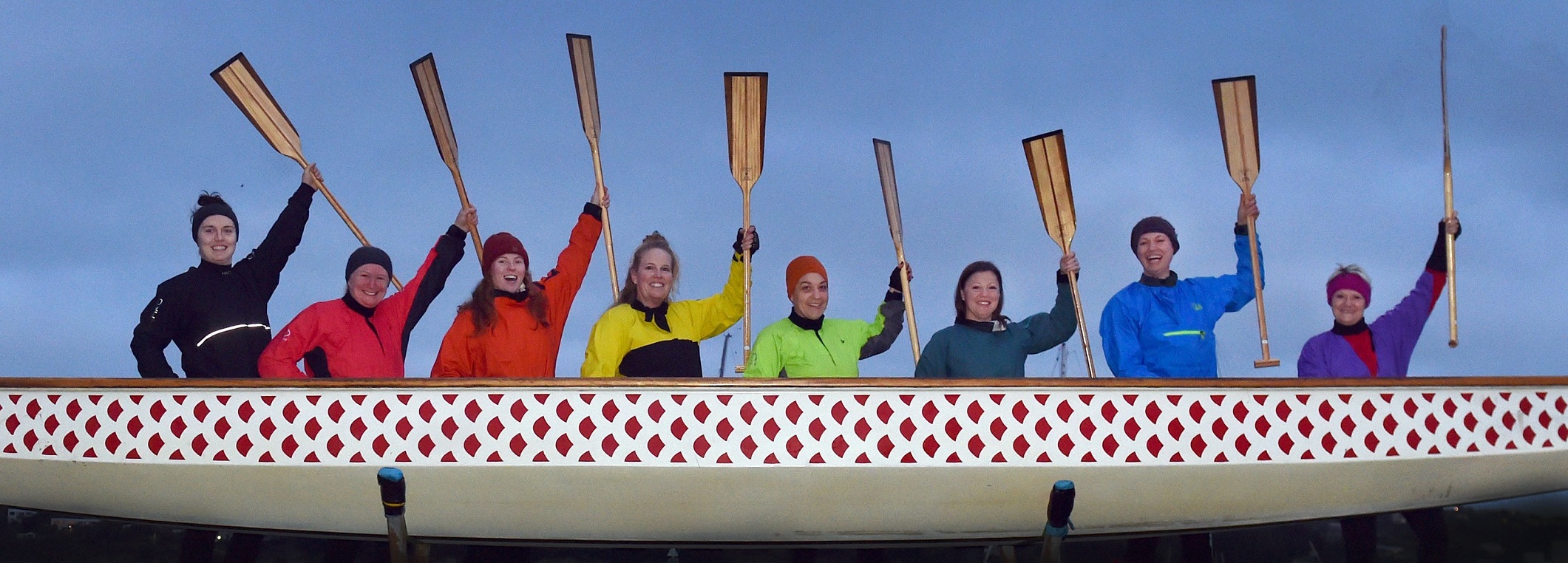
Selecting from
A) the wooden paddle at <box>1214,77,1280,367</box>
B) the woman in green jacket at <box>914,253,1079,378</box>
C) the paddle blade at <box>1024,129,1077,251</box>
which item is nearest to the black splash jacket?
the woman in green jacket at <box>914,253,1079,378</box>

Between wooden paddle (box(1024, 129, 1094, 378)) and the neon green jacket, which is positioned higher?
→ wooden paddle (box(1024, 129, 1094, 378))

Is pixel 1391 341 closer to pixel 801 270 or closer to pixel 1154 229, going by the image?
pixel 1154 229

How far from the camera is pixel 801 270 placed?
16.3ft

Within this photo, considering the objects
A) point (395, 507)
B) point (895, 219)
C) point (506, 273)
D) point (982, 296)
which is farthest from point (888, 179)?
point (395, 507)

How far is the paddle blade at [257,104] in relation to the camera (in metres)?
5.52

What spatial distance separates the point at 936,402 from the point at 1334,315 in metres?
2.36

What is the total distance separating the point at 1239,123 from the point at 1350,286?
1.01 metres

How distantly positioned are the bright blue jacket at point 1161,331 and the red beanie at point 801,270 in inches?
52.9

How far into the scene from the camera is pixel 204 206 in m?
4.98

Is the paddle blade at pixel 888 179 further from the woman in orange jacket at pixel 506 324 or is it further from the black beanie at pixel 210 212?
the black beanie at pixel 210 212

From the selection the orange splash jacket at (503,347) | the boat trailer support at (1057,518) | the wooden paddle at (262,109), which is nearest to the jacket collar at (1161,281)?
the boat trailer support at (1057,518)

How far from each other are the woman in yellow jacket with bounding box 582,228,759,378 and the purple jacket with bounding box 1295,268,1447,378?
2.81 m

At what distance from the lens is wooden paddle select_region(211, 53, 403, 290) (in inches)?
217

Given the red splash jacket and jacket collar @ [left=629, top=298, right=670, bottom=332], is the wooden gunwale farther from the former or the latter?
jacket collar @ [left=629, top=298, right=670, bottom=332]
